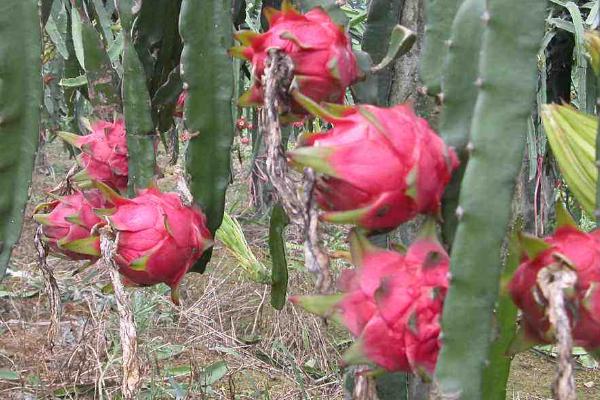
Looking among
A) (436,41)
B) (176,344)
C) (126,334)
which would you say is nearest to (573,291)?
(436,41)

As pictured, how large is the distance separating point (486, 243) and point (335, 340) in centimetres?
235

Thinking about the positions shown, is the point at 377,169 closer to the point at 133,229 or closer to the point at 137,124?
the point at 133,229

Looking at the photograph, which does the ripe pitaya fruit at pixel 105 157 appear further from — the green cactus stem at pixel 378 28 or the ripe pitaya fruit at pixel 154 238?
the green cactus stem at pixel 378 28

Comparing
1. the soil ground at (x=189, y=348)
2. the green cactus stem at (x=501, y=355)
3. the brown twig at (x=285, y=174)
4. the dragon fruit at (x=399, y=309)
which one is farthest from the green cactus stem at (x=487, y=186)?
the soil ground at (x=189, y=348)

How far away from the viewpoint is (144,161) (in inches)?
45.2

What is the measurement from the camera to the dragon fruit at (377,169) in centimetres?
69

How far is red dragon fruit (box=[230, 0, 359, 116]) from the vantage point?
0.87m

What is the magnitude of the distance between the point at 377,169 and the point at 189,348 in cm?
214

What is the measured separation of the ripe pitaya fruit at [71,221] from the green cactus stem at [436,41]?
1.62ft

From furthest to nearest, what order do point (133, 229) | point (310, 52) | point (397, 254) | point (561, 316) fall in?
point (133, 229) → point (310, 52) → point (397, 254) → point (561, 316)

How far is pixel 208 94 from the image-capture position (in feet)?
3.47

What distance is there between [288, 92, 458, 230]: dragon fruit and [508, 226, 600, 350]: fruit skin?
0.37ft

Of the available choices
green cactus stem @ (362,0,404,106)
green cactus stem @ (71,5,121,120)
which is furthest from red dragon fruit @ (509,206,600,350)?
green cactus stem @ (71,5,121,120)

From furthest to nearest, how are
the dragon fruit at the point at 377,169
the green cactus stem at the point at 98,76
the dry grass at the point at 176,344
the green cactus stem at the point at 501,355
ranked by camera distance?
the dry grass at the point at 176,344 → the green cactus stem at the point at 98,76 → the green cactus stem at the point at 501,355 → the dragon fruit at the point at 377,169
